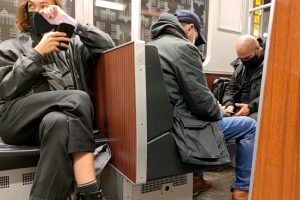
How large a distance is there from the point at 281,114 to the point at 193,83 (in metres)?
0.73

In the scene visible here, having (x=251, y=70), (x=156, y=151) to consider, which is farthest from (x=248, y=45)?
(x=156, y=151)

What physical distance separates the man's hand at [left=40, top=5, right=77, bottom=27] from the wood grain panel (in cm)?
30

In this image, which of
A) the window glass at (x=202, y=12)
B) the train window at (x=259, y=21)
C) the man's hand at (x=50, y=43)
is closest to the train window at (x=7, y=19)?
the man's hand at (x=50, y=43)

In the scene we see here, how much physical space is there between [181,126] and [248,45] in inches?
57.1

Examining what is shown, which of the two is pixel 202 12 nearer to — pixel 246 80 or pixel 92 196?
pixel 246 80

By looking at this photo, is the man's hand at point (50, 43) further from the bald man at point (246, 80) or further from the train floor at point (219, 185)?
the bald man at point (246, 80)

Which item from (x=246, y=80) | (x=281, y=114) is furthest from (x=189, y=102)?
(x=246, y=80)

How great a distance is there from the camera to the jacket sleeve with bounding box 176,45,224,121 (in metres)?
1.44

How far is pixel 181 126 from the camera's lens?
4.77 feet

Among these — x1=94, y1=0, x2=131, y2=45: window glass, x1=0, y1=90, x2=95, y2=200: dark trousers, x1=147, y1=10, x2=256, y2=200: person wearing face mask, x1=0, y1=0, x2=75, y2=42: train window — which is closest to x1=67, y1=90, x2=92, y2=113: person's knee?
x1=0, y1=90, x2=95, y2=200: dark trousers

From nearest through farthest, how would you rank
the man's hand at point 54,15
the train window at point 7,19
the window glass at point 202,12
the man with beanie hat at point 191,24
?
the man's hand at point 54,15 → the man with beanie hat at point 191,24 → the train window at point 7,19 → the window glass at point 202,12

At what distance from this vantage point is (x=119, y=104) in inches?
57.5

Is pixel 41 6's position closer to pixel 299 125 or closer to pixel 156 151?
pixel 156 151

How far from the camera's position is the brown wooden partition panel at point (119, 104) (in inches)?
51.3
